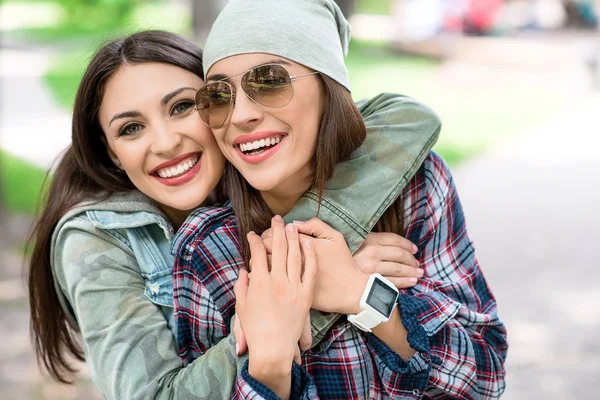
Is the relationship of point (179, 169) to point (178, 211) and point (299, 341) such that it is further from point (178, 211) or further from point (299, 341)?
point (299, 341)

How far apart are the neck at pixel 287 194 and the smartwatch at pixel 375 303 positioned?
43 centimetres

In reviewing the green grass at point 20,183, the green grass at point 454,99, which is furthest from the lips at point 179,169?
the green grass at point 454,99

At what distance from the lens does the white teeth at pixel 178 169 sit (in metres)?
2.45

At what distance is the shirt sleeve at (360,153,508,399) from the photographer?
7.25ft

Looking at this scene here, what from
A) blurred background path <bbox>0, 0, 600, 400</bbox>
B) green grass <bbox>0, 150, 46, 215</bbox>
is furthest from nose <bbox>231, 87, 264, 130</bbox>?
green grass <bbox>0, 150, 46, 215</bbox>

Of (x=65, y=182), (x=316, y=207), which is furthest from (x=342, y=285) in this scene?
(x=65, y=182)

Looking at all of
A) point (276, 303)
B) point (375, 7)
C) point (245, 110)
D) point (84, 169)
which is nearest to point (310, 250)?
point (276, 303)

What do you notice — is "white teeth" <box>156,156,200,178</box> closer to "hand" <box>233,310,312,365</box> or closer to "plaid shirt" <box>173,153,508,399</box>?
"plaid shirt" <box>173,153,508,399</box>

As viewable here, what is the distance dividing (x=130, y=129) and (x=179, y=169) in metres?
0.22

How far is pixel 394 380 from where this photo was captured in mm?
2211

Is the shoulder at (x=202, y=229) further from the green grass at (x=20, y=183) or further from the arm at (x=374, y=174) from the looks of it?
the green grass at (x=20, y=183)

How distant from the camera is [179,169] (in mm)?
2453

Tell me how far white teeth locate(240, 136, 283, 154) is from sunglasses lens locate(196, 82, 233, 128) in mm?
99

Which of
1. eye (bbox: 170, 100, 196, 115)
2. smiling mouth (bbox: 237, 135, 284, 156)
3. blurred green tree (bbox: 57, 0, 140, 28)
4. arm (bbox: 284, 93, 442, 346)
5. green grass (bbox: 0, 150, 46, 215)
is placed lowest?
blurred green tree (bbox: 57, 0, 140, 28)
